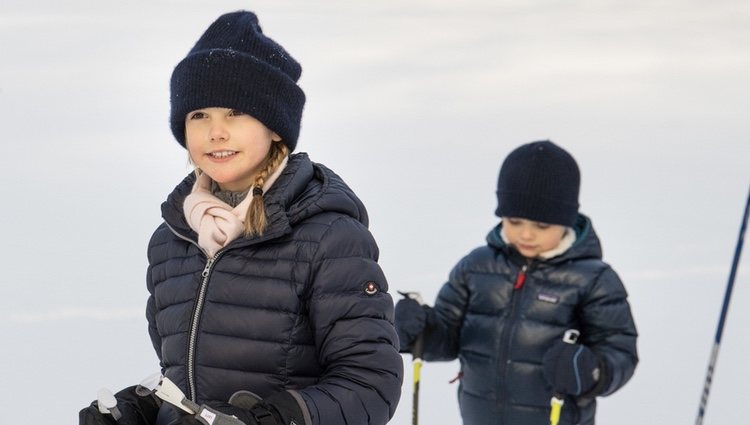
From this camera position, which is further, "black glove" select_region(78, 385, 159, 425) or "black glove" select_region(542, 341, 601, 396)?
"black glove" select_region(542, 341, 601, 396)

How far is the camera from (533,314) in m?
3.92

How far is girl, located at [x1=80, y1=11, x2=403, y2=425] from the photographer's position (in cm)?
213

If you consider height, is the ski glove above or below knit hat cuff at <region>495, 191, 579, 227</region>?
below

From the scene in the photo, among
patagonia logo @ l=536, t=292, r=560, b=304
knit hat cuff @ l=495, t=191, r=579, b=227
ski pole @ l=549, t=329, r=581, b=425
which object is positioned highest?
knit hat cuff @ l=495, t=191, r=579, b=227

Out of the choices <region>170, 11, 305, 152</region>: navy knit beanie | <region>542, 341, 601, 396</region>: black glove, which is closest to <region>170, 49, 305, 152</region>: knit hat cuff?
<region>170, 11, 305, 152</region>: navy knit beanie

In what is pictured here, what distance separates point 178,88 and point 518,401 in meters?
1.87

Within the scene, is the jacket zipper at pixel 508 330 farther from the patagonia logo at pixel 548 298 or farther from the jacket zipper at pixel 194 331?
the jacket zipper at pixel 194 331

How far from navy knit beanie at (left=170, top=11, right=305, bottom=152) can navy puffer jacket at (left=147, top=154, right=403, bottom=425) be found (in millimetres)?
150

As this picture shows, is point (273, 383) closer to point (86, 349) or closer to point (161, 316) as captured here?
point (161, 316)

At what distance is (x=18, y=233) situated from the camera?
256 inches

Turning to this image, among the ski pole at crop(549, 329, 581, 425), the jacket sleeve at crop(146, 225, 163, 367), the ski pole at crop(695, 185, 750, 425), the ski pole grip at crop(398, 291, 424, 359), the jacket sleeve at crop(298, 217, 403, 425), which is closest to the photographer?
the jacket sleeve at crop(298, 217, 403, 425)

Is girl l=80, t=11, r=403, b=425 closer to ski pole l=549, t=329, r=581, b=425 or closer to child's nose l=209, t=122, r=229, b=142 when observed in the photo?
child's nose l=209, t=122, r=229, b=142

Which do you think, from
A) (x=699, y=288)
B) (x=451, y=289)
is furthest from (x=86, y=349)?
(x=699, y=288)

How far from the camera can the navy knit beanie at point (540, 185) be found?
4.06 m
